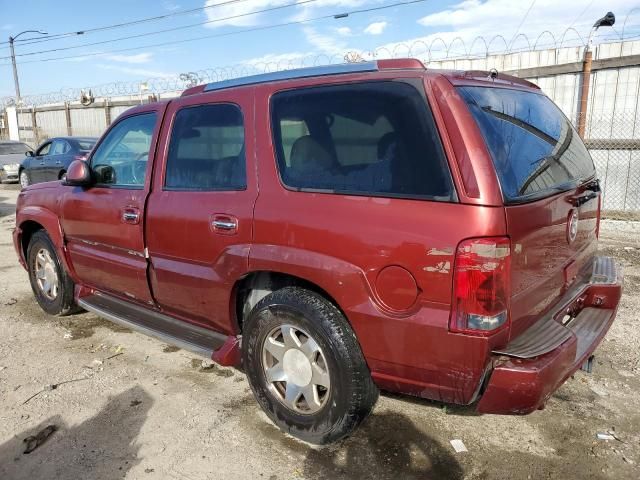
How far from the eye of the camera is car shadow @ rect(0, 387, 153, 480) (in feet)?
8.86

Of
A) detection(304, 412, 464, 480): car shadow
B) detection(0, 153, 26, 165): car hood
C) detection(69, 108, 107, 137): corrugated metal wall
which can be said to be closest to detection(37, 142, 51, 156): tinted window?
detection(0, 153, 26, 165): car hood

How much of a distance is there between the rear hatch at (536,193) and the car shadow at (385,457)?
2.84ft

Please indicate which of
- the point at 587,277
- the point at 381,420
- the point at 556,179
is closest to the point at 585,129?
the point at 587,277

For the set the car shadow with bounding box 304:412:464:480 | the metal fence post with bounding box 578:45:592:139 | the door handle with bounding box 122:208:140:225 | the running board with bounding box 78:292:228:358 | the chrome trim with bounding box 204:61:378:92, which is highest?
the metal fence post with bounding box 578:45:592:139

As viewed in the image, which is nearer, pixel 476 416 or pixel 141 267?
pixel 476 416

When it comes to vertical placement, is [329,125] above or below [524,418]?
above

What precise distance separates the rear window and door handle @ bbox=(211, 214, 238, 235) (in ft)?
4.66

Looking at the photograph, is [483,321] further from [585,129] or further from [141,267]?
[585,129]

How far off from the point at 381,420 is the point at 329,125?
1.78 meters

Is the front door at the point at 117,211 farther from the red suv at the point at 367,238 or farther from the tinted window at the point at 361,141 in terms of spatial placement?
the tinted window at the point at 361,141

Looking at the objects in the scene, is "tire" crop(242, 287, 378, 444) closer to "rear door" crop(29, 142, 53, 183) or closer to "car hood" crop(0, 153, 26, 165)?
"rear door" crop(29, 142, 53, 183)

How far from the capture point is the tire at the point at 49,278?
15.3ft

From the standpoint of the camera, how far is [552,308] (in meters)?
2.79

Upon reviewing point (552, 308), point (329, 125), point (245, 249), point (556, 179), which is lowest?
point (552, 308)
